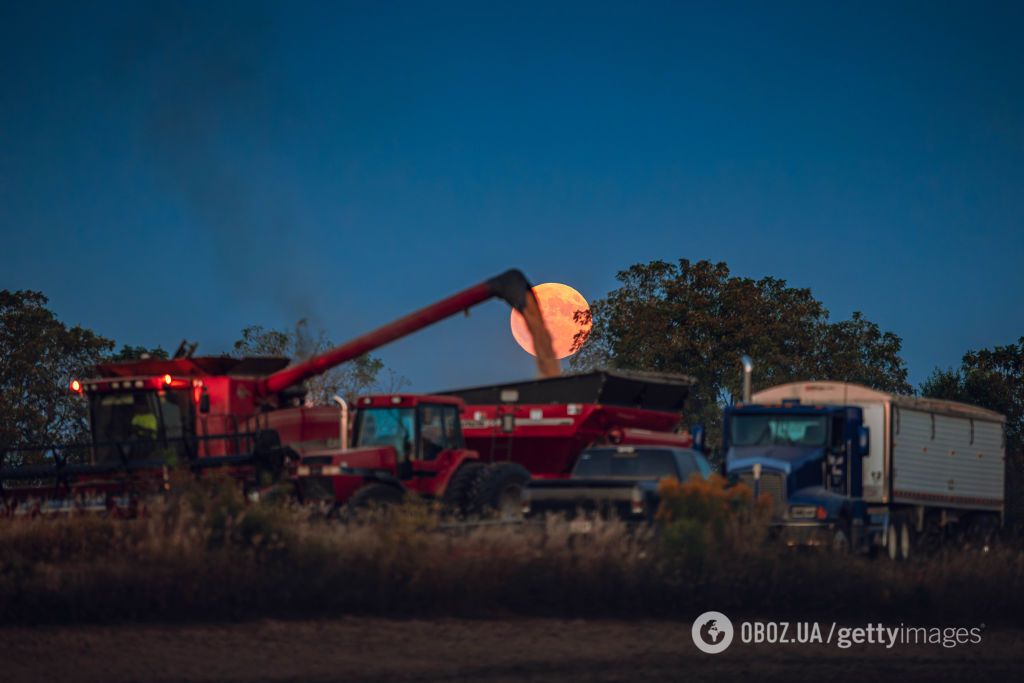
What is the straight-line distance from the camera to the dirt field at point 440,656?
14305 millimetres

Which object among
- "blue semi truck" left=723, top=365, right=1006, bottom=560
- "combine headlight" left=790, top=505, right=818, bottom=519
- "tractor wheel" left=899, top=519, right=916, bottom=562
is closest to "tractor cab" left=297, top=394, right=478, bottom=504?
"blue semi truck" left=723, top=365, right=1006, bottom=560

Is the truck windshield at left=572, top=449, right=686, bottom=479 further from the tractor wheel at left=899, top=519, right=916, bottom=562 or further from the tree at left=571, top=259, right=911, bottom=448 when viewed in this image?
the tree at left=571, top=259, right=911, bottom=448

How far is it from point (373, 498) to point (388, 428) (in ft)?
8.13

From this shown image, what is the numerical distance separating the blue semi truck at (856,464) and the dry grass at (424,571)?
2.90 metres

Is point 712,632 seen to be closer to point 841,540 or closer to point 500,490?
point 500,490

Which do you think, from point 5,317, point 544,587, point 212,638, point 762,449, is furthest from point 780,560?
point 5,317

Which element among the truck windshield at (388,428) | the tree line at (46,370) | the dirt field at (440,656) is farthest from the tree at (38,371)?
the dirt field at (440,656)

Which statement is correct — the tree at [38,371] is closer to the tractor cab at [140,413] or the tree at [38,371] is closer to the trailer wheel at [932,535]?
the tractor cab at [140,413]

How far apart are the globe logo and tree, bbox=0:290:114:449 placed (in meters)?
38.8

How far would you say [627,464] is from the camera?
2434 cm

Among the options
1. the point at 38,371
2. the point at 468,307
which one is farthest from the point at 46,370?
the point at 468,307

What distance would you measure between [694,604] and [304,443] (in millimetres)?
11034

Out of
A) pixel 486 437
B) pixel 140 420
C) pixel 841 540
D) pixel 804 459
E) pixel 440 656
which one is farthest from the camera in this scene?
pixel 486 437

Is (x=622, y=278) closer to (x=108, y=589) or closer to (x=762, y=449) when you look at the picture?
(x=762, y=449)
